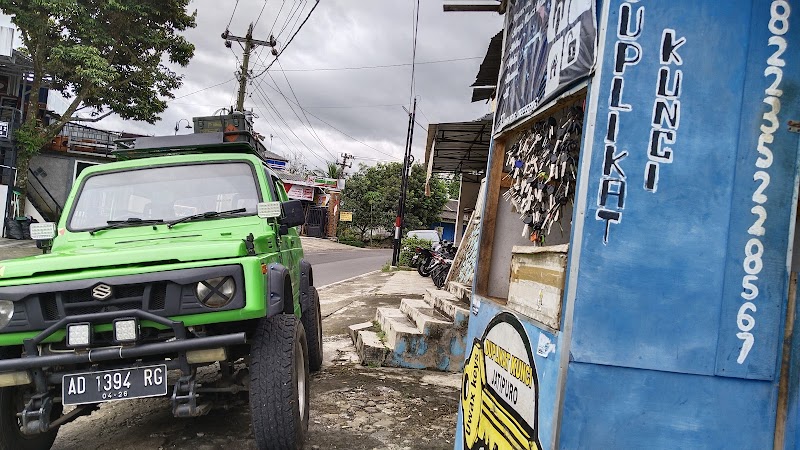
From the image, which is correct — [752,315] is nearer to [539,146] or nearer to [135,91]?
[539,146]

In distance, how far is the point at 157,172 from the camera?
13.1 feet

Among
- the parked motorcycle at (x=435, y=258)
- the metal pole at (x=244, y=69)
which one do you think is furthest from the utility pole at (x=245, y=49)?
the parked motorcycle at (x=435, y=258)

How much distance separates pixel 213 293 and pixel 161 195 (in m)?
1.39

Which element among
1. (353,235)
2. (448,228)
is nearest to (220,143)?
(353,235)

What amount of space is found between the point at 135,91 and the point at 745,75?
2083 centimetres

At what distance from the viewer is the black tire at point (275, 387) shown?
302 centimetres

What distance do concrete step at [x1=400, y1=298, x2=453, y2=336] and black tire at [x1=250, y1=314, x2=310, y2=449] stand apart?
2.57m

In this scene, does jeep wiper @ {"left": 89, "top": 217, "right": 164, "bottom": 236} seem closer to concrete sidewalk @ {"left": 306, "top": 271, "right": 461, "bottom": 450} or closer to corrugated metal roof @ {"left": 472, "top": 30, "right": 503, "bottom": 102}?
concrete sidewalk @ {"left": 306, "top": 271, "right": 461, "bottom": 450}

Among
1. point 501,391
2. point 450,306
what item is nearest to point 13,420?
point 501,391

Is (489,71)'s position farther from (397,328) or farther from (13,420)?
(13,420)

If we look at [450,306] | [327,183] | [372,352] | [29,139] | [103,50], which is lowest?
[372,352]

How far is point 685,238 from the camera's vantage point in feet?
6.42

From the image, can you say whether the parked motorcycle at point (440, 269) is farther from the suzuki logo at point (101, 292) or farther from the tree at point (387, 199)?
the tree at point (387, 199)

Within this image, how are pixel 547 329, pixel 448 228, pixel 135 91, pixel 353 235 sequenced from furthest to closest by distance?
pixel 448 228, pixel 353 235, pixel 135 91, pixel 547 329
